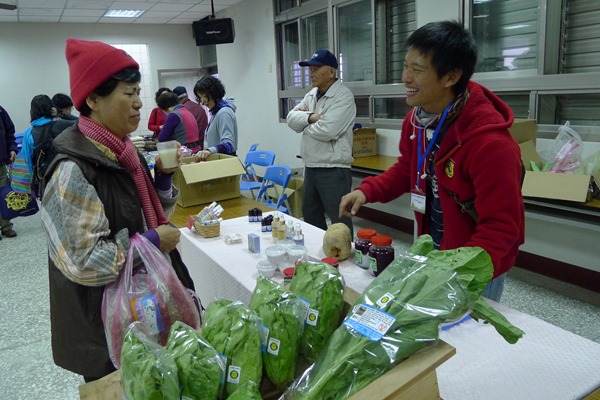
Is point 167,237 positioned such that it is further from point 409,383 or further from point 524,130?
point 524,130

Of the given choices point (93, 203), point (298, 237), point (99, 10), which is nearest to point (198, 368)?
point (93, 203)

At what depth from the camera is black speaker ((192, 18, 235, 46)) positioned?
626cm

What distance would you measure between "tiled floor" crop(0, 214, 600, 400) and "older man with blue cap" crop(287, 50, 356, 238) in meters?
1.11

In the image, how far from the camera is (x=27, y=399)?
84.7 inches

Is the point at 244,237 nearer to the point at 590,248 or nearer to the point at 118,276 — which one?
the point at 118,276

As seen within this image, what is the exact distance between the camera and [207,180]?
304cm

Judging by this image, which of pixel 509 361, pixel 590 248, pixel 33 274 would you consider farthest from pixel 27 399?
pixel 590 248

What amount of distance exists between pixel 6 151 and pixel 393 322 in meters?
5.11

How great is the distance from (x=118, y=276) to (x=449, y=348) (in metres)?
0.82

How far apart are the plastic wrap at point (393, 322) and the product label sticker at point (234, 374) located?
8cm

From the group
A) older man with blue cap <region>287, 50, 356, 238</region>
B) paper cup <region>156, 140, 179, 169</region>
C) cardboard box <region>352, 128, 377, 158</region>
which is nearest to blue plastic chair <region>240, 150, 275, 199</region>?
cardboard box <region>352, 128, 377, 158</region>

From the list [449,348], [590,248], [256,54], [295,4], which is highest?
[295,4]

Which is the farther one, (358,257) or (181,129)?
(181,129)

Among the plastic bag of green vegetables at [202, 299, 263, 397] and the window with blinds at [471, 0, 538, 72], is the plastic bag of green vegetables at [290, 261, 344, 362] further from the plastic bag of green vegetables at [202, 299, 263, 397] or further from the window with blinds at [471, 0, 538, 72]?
the window with blinds at [471, 0, 538, 72]
